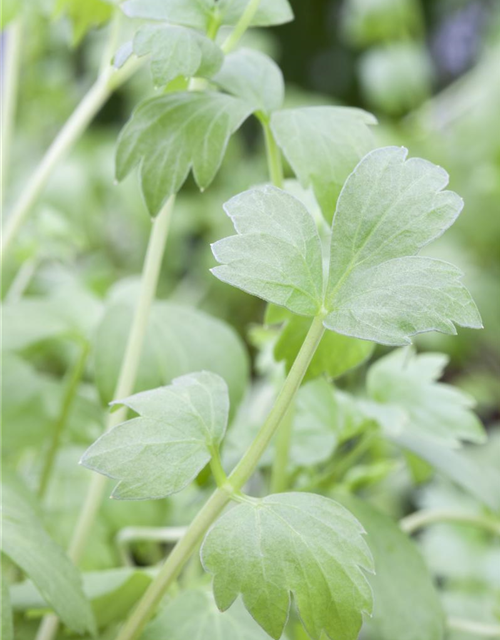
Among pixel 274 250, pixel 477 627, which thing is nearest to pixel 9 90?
pixel 274 250

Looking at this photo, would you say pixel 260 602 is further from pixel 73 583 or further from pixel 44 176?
pixel 44 176

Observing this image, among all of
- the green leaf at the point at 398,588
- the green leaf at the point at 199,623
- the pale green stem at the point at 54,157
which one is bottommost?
the green leaf at the point at 398,588

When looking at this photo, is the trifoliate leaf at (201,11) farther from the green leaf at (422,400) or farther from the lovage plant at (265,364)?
the green leaf at (422,400)

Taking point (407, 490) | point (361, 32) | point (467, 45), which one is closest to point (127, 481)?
point (407, 490)

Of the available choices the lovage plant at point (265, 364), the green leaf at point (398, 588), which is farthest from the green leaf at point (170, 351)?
the green leaf at point (398, 588)

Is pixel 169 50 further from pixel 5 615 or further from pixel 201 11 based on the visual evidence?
pixel 5 615

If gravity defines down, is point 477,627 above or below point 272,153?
below
